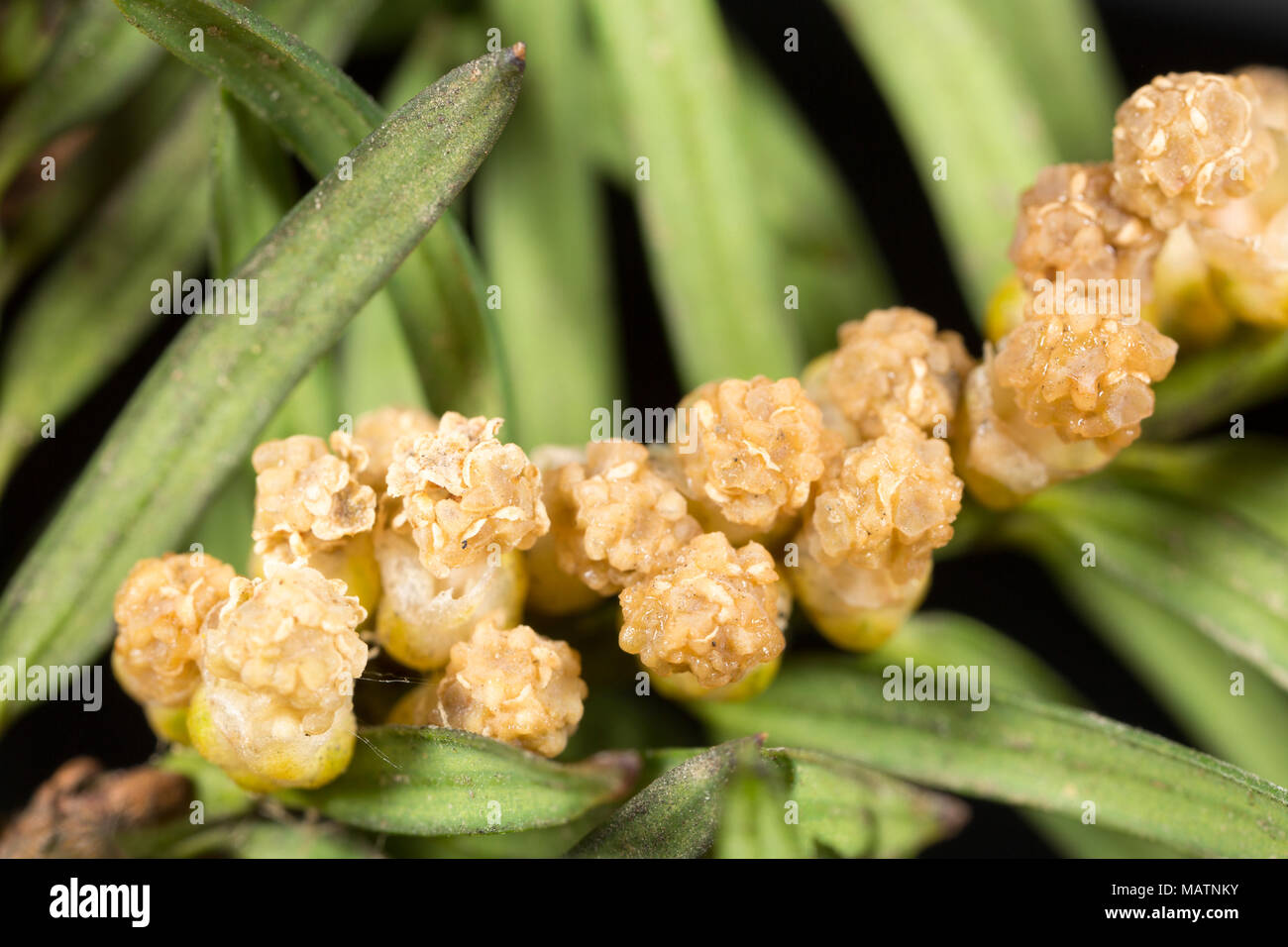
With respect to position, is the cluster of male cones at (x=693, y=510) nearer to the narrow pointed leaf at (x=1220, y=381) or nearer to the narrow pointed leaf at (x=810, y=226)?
the narrow pointed leaf at (x=1220, y=381)

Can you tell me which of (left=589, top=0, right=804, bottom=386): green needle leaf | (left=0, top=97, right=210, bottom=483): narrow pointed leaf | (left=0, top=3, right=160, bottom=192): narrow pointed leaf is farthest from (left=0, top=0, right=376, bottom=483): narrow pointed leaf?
(left=589, top=0, right=804, bottom=386): green needle leaf

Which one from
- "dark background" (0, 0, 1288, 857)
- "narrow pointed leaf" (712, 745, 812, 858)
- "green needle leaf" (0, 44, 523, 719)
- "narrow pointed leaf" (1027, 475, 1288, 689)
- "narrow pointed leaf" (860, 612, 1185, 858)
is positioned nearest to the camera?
"narrow pointed leaf" (712, 745, 812, 858)

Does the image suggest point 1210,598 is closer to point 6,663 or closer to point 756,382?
point 756,382

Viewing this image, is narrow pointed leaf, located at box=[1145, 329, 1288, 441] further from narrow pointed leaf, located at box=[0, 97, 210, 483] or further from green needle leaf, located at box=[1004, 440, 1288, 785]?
narrow pointed leaf, located at box=[0, 97, 210, 483]

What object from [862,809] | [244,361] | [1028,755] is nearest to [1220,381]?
[1028,755]

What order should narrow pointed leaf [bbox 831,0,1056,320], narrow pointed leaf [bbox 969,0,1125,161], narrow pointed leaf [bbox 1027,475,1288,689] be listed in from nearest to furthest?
narrow pointed leaf [bbox 1027,475,1288,689], narrow pointed leaf [bbox 831,0,1056,320], narrow pointed leaf [bbox 969,0,1125,161]

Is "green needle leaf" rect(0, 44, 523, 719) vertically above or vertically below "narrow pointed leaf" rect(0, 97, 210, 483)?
below

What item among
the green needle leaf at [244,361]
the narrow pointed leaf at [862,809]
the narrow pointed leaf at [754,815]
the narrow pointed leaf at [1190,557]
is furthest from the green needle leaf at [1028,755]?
the green needle leaf at [244,361]
